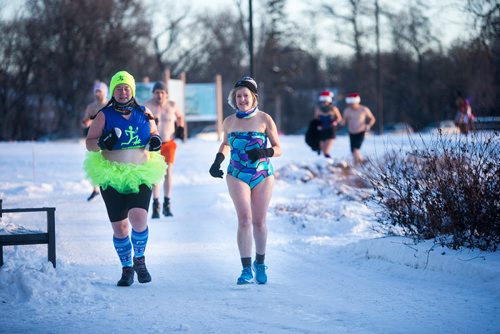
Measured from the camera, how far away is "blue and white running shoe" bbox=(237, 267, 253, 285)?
6.51 m

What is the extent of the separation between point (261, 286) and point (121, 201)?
1483 mm

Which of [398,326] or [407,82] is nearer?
[398,326]

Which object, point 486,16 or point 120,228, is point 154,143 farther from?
point 486,16

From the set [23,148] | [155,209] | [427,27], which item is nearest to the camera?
[155,209]

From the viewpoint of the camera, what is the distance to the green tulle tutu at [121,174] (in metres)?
6.53

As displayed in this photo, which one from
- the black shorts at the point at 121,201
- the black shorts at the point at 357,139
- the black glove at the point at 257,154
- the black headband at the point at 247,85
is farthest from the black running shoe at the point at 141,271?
the black shorts at the point at 357,139

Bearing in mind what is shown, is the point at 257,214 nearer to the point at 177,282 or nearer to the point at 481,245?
the point at 177,282

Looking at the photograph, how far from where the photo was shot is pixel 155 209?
1126cm

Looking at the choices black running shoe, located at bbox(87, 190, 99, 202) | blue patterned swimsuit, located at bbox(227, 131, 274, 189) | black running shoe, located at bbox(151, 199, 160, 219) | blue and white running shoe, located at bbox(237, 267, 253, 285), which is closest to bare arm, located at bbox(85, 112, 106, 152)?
blue patterned swimsuit, located at bbox(227, 131, 274, 189)

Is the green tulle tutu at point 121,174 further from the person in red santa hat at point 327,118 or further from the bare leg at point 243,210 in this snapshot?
the person in red santa hat at point 327,118

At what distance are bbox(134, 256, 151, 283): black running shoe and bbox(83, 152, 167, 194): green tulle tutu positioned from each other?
64cm

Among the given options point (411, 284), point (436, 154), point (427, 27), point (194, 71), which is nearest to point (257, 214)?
point (411, 284)

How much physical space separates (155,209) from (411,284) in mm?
5601

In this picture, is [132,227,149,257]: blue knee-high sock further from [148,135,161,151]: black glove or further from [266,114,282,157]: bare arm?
[266,114,282,157]: bare arm
